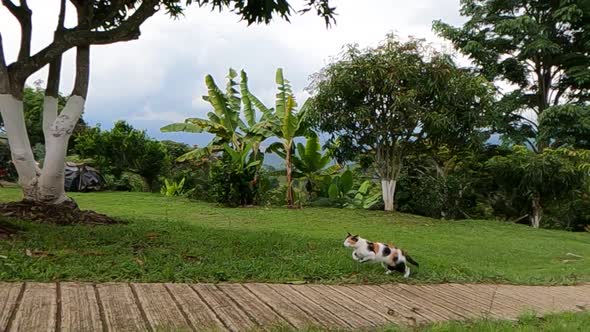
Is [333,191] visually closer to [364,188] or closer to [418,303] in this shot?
[364,188]

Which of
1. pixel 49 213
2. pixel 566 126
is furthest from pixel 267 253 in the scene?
pixel 566 126

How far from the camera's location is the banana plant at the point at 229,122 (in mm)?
15992

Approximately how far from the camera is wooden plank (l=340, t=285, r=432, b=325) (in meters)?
4.05

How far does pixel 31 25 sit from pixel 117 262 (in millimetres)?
5141

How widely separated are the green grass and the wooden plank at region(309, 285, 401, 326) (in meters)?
0.45

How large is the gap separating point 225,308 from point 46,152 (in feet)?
18.3

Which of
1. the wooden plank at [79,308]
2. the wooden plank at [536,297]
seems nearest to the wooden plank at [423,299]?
the wooden plank at [536,297]

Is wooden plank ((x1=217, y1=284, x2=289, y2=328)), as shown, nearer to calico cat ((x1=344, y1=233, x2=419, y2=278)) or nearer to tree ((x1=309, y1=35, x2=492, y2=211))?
calico cat ((x1=344, y1=233, x2=419, y2=278))

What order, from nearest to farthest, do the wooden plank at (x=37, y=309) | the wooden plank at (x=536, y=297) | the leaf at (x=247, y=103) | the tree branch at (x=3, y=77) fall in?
the wooden plank at (x=37, y=309)
the wooden plank at (x=536, y=297)
the tree branch at (x=3, y=77)
the leaf at (x=247, y=103)

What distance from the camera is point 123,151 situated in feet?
59.3

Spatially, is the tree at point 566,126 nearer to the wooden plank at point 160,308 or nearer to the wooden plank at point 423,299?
the wooden plank at point 423,299

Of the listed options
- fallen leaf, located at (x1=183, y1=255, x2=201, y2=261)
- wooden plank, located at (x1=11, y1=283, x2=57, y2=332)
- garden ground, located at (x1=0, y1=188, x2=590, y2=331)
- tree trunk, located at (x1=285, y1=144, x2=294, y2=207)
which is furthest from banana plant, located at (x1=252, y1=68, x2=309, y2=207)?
wooden plank, located at (x1=11, y1=283, x2=57, y2=332)

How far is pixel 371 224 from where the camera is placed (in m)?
11.8

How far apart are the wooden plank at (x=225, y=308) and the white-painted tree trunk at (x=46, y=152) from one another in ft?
15.3
